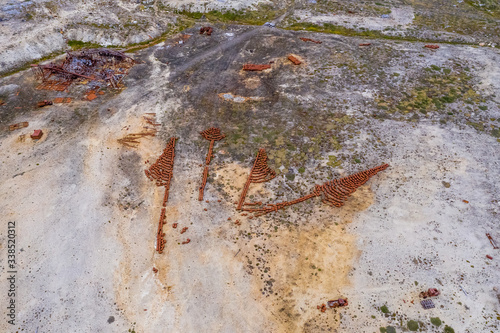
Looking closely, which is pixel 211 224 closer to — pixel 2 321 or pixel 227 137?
pixel 227 137

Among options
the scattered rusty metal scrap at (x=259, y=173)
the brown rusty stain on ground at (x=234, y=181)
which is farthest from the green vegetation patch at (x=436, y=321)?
the scattered rusty metal scrap at (x=259, y=173)

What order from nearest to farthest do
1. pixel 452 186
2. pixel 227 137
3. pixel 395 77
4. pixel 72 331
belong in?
pixel 72 331
pixel 452 186
pixel 227 137
pixel 395 77

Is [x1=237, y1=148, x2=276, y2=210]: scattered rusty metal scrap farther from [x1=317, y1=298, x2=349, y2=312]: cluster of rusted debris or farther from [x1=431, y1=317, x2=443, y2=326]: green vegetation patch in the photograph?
[x1=431, y1=317, x2=443, y2=326]: green vegetation patch

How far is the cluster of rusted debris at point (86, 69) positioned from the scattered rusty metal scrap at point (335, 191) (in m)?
23.4

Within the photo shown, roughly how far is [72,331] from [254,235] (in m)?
11.2

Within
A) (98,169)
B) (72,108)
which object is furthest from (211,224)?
(72,108)

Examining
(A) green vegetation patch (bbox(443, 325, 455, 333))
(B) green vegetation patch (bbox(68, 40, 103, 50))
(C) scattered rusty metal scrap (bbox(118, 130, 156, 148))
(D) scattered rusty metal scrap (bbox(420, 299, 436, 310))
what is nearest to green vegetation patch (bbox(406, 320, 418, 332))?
(D) scattered rusty metal scrap (bbox(420, 299, 436, 310))

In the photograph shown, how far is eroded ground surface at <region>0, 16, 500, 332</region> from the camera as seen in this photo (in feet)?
52.0

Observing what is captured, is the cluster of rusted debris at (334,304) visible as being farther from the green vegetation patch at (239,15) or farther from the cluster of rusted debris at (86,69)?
the green vegetation patch at (239,15)

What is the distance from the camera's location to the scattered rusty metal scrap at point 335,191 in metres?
20.5

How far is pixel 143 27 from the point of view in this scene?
41281 millimetres

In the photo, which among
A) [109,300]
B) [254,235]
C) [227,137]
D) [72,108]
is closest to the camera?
[109,300]

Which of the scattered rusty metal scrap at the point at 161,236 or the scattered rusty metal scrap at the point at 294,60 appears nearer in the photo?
the scattered rusty metal scrap at the point at 161,236

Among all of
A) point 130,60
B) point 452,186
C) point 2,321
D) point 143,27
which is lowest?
point 2,321
